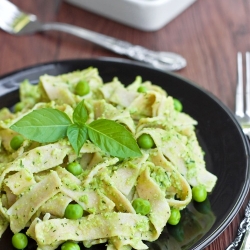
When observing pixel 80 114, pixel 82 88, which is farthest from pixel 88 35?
pixel 80 114

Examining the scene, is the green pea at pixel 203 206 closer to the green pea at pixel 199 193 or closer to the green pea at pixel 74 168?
the green pea at pixel 199 193

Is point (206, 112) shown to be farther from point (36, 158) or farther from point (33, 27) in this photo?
point (33, 27)

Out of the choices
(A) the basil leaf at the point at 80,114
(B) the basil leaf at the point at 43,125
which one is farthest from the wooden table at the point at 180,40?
(B) the basil leaf at the point at 43,125

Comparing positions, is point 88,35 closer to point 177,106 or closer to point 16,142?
point 177,106

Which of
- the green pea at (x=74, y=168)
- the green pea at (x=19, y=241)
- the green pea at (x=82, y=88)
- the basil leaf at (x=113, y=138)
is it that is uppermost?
the basil leaf at (x=113, y=138)

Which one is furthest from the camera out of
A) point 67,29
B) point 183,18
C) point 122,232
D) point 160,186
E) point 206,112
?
point 183,18

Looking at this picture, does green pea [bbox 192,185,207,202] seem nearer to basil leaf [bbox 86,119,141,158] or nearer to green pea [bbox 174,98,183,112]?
basil leaf [bbox 86,119,141,158]

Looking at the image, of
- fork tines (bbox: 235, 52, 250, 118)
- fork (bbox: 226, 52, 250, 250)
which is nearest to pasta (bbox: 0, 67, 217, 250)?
fork (bbox: 226, 52, 250, 250)

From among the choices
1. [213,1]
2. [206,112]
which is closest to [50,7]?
[213,1]
